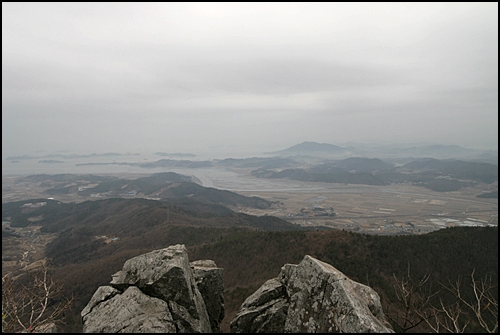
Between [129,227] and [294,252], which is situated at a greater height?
[294,252]

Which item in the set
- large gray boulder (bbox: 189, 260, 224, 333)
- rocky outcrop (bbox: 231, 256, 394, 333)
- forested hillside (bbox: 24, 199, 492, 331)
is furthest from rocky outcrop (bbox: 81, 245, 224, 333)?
forested hillside (bbox: 24, 199, 492, 331)

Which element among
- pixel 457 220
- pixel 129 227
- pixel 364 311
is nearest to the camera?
pixel 364 311

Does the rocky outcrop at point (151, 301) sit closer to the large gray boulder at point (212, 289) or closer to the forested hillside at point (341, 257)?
the large gray boulder at point (212, 289)

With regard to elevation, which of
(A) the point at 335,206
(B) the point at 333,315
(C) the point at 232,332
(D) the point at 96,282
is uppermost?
(B) the point at 333,315

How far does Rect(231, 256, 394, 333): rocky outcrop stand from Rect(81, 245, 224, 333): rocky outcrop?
2258 mm

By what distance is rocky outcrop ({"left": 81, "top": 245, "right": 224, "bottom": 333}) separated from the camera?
8930 mm

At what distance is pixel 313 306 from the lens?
9516 millimetres

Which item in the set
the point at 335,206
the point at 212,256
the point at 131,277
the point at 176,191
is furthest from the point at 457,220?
the point at 176,191

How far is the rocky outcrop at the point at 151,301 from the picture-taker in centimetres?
893

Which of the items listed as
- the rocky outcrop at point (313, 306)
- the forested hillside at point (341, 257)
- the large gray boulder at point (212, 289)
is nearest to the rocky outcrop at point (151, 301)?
the large gray boulder at point (212, 289)

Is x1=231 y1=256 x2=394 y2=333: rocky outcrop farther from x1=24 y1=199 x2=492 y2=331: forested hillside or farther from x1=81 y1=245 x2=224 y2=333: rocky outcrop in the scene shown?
x1=24 y1=199 x2=492 y2=331: forested hillside

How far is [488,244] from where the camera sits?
4353cm

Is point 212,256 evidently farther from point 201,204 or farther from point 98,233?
point 201,204

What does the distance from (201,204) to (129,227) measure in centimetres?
4818
